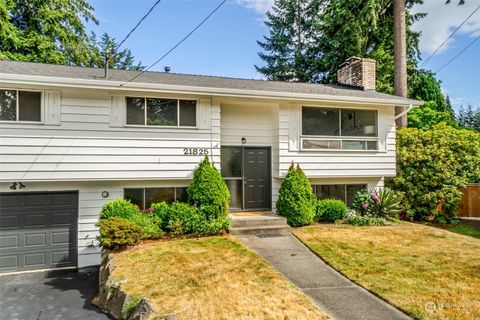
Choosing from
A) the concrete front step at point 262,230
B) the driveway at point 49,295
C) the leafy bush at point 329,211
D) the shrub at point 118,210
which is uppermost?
the shrub at point 118,210

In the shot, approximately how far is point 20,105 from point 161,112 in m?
3.32

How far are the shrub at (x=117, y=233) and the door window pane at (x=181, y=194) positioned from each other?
1.85 meters

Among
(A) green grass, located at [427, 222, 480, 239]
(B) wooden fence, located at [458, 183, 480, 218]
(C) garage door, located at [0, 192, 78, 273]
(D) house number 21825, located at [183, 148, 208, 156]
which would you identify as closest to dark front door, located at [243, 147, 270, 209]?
(D) house number 21825, located at [183, 148, 208, 156]

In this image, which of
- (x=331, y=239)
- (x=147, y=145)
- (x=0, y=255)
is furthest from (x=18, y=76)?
(x=331, y=239)

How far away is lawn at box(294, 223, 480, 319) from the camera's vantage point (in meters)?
4.37

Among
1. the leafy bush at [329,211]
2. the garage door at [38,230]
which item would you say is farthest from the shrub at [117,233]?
the leafy bush at [329,211]

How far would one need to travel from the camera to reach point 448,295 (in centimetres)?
457

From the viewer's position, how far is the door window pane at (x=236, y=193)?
32.3 feet

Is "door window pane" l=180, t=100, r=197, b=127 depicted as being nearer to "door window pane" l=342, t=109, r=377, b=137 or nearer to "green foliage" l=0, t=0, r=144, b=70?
"door window pane" l=342, t=109, r=377, b=137

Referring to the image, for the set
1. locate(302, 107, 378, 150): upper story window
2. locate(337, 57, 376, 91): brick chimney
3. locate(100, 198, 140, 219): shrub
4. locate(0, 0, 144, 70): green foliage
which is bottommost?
locate(100, 198, 140, 219): shrub

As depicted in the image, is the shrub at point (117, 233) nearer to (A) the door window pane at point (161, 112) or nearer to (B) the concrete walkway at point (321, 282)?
(B) the concrete walkway at point (321, 282)

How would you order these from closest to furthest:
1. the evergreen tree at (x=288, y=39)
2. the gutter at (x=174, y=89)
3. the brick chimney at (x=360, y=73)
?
the gutter at (x=174, y=89) < the brick chimney at (x=360, y=73) < the evergreen tree at (x=288, y=39)

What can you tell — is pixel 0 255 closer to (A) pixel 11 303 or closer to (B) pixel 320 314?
(A) pixel 11 303

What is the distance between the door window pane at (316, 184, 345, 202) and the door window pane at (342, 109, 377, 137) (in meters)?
1.85
